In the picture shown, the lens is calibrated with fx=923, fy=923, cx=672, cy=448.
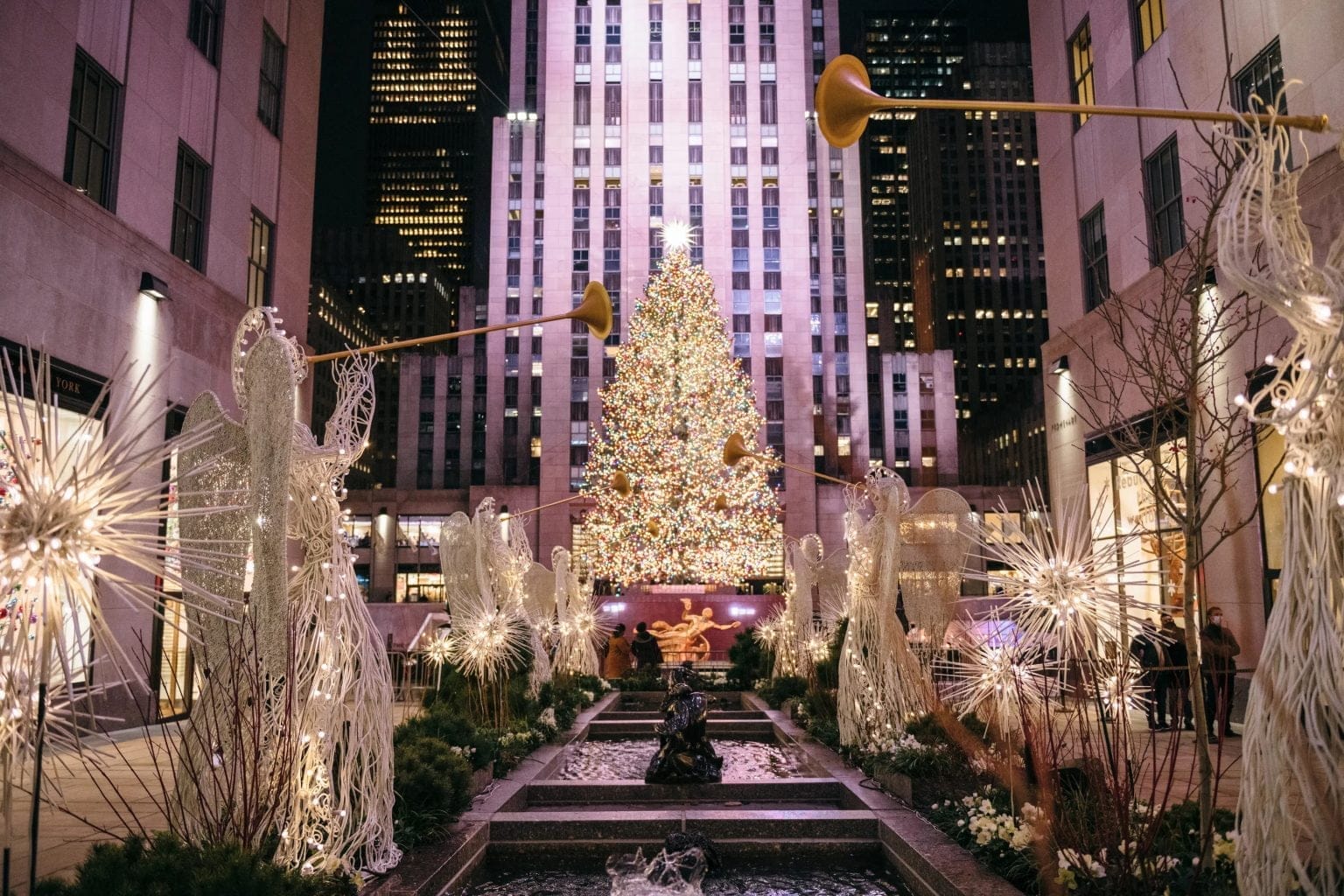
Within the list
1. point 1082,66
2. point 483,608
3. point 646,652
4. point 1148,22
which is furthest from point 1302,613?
point 1082,66

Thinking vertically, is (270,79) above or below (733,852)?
above

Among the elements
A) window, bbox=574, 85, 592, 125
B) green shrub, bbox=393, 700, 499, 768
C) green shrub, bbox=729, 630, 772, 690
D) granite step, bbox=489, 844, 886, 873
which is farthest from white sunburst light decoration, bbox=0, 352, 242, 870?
window, bbox=574, 85, 592, 125

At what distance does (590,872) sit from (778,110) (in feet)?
183

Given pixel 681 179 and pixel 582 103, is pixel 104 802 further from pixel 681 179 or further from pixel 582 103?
pixel 582 103

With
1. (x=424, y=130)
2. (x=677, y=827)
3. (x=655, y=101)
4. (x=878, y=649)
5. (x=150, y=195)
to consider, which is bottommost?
(x=677, y=827)

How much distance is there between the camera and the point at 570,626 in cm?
1830

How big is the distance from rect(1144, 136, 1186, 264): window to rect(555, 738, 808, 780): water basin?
10.4 meters

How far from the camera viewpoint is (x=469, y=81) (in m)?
159

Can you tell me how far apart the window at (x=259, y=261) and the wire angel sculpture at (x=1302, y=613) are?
1832 centimetres

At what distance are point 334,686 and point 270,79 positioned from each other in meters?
18.0

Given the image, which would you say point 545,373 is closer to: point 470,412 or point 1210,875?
point 470,412

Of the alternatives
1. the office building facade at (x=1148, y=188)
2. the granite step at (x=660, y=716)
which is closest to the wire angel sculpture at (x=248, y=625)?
the office building facade at (x=1148, y=188)

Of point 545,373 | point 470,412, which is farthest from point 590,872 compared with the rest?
→ point 470,412

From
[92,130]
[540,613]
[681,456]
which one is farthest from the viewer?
[681,456]
